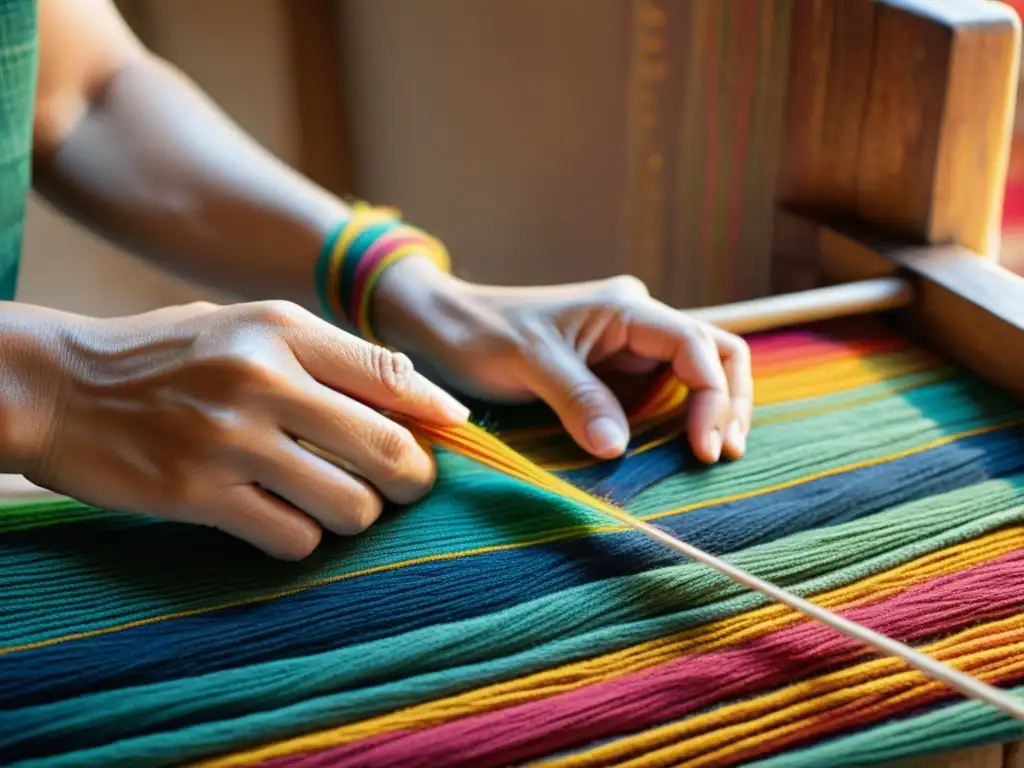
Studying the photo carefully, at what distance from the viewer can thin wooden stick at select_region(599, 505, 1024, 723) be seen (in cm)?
48

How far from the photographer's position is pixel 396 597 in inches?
21.8

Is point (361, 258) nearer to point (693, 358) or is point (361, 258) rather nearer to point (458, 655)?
point (693, 358)

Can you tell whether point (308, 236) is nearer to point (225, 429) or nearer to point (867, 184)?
point (225, 429)

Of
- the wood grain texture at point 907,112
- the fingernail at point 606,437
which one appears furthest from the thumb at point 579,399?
the wood grain texture at point 907,112

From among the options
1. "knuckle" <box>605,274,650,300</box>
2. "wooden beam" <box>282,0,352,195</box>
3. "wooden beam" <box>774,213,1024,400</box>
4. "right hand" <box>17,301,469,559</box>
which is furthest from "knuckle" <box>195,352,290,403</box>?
"wooden beam" <box>282,0,352,195</box>

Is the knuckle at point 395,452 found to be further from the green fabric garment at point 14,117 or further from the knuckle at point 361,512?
the green fabric garment at point 14,117

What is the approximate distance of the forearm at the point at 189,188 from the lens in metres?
0.83

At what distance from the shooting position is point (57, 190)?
878mm

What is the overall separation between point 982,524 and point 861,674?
156 millimetres

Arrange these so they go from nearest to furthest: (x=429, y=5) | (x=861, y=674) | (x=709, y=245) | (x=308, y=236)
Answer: (x=861, y=674), (x=308, y=236), (x=709, y=245), (x=429, y=5)

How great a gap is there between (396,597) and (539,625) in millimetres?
76

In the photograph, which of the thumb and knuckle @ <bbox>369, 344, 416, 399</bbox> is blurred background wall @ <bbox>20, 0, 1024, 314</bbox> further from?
knuckle @ <bbox>369, 344, 416, 399</bbox>

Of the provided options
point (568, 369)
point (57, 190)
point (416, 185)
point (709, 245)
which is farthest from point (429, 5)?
point (568, 369)

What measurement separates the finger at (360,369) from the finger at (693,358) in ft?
0.57
